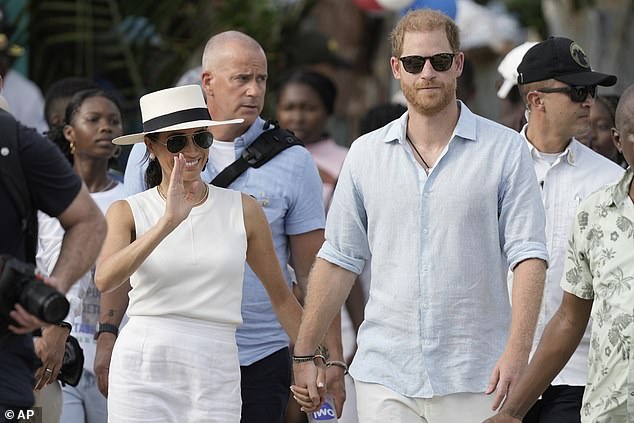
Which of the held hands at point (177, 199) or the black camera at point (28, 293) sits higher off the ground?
the held hands at point (177, 199)

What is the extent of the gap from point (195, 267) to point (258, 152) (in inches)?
40.0

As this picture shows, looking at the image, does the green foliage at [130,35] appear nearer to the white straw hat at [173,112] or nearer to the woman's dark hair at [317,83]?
the woman's dark hair at [317,83]

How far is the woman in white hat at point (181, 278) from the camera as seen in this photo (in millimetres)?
5574

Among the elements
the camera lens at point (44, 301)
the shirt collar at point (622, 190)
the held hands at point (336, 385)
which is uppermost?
the shirt collar at point (622, 190)

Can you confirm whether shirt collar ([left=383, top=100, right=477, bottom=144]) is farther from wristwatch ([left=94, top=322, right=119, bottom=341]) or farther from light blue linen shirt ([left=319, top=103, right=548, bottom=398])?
wristwatch ([left=94, top=322, right=119, bottom=341])

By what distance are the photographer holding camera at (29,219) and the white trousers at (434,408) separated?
1.43m

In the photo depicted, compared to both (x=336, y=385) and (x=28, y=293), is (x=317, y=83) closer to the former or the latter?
(x=336, y=385)

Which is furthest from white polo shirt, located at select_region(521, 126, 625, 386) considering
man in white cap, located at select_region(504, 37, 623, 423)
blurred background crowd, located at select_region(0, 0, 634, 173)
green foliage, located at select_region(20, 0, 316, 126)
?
green foliage, located at select_region(20, 0, 316, 126)

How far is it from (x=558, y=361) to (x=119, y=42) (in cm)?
771

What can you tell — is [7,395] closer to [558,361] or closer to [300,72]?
[558,361]

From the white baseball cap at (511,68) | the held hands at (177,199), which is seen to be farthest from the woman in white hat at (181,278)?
the white baseball cap at (511,68)

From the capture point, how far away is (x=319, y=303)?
584 centimetres

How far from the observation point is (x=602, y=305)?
16.6 ft

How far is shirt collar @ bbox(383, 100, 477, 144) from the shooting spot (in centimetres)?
570
